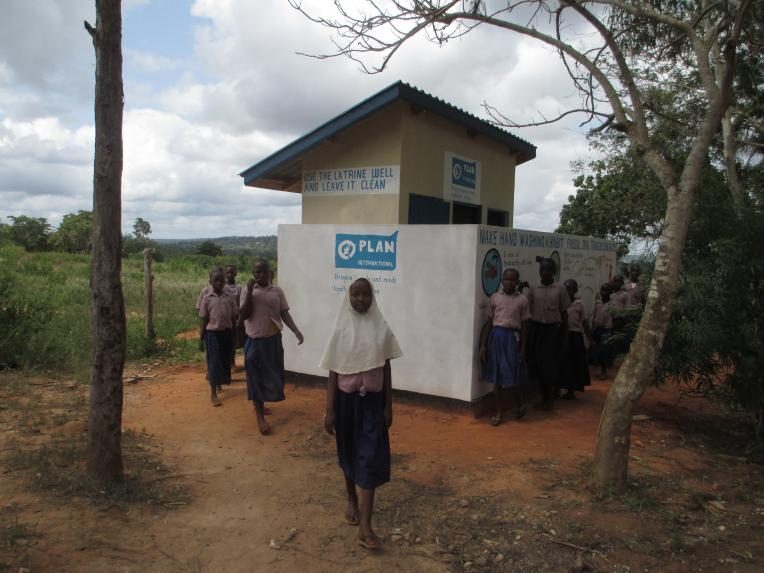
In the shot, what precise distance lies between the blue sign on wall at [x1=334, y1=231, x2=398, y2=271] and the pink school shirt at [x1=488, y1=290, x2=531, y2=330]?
1.33 m

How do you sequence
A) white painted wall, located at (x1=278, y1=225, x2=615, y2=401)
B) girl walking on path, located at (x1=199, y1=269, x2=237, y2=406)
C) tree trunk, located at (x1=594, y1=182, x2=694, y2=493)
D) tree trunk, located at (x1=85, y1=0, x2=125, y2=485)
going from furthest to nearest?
girl walking on path, located at (x1=199, y1=269, x2=237, y2=406)
white painted wall, located at (x1=278, y1=225, x2=615, y2=401)
tree trunk, located at (x1=594, y1=182, x2=694, y2=493)
tree trunk, located at (x1=85, y1=0, x2=125, y2=485)

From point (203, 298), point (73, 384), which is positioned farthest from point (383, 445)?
point (73, 384)

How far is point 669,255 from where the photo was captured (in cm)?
414

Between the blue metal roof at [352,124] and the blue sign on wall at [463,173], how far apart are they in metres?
0.55

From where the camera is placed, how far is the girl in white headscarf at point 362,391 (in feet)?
11.6

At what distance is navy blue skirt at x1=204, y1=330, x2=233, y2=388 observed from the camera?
22.2ft

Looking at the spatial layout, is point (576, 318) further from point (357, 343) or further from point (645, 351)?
point (357, 343)

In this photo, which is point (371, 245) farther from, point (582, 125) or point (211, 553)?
point (211, 553)

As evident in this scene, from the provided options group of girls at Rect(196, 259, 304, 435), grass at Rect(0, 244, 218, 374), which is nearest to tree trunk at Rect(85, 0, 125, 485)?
group of girls at Rect(196, 259, 304, 435)

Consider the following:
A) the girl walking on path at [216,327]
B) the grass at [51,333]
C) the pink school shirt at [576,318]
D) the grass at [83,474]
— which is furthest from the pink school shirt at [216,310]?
the pink school shirt at [576,318]

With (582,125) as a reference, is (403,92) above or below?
above

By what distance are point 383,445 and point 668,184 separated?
9.25ft

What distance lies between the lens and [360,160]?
8219 millimetres

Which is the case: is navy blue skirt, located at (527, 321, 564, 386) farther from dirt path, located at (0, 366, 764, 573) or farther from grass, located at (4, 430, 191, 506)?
grass, located at (4, 430, 191, 506)
